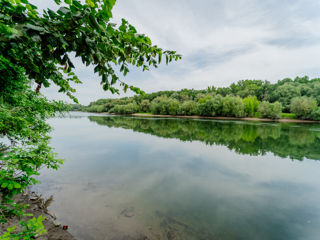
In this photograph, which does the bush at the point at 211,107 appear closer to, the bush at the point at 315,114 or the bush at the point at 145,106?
the bush at the point at 315,114

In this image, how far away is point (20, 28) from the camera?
4.41 feet

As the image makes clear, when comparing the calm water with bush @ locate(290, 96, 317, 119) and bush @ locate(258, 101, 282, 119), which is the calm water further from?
bush @ locate(290, 96, 317, 119)

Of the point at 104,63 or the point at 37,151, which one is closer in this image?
the point at 104,63

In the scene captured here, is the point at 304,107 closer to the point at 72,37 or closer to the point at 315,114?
the point at 315,114

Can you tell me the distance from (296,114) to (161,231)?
84464 millimetres

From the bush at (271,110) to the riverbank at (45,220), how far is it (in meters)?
78.6

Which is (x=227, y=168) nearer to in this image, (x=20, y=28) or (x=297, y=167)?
(x=297, y=167)

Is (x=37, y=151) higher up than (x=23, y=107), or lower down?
lower down

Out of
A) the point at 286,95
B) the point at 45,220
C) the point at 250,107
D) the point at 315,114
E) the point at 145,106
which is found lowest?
the point at 45,220

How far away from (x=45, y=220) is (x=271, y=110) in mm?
79977

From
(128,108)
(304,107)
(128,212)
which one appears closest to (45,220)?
(128,212)

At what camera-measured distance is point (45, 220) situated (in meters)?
A: 4.83

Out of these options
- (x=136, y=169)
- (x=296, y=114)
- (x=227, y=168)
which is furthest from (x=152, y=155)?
(x=296, y=114)

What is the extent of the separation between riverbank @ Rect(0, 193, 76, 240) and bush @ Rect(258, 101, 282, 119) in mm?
78586
